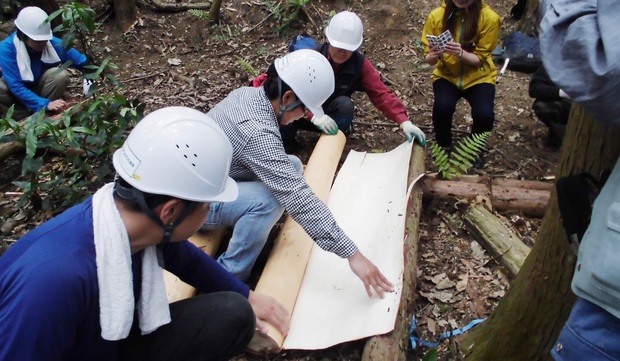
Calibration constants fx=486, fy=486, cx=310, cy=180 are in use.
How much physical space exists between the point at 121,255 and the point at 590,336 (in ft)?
4.74

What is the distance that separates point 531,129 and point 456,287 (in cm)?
244

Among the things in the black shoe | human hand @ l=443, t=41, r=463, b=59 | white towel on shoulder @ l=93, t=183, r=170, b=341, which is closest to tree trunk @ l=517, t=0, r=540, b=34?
human hand @ l=443, t=41, r=463, b=59

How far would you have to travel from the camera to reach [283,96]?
111 inches

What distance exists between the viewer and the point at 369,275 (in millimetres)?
2539

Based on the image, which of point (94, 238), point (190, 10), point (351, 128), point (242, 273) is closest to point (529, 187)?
point (351, 128)

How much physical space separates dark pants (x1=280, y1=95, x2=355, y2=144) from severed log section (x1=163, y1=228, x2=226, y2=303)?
4.75 feet

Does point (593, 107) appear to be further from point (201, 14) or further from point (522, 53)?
point (201, 14)

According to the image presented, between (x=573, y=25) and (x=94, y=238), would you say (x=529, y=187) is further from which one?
(x=94, y=238)

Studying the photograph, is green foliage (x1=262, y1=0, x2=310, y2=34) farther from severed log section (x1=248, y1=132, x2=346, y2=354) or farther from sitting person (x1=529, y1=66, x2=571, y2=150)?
severed log section (x1=248, y1=132, x2=346, y2=354)

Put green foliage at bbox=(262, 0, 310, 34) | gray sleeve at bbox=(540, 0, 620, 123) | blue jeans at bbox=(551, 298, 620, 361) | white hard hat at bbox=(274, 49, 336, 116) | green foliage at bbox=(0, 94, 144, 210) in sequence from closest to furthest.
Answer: gray sleeve at bbox=(540, 0, 620, 123), blue jeans at bbox=(551, 298, 620, 361), white hard hat at bbox=(274, 49, 336, 116), green foliage at bbox=(0, 94, 144, 210), green foliage at bbox=(262, 0, 310, 34)

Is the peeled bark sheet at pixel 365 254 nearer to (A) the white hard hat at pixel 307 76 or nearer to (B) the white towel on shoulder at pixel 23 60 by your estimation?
(A) the white hard hat at pixel 307 76

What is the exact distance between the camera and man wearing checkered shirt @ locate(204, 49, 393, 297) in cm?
257

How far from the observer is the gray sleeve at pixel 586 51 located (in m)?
1.12

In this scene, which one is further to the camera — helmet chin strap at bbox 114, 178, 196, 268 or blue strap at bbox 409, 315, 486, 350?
blue strap at bbox 409, 315, 486, 350
